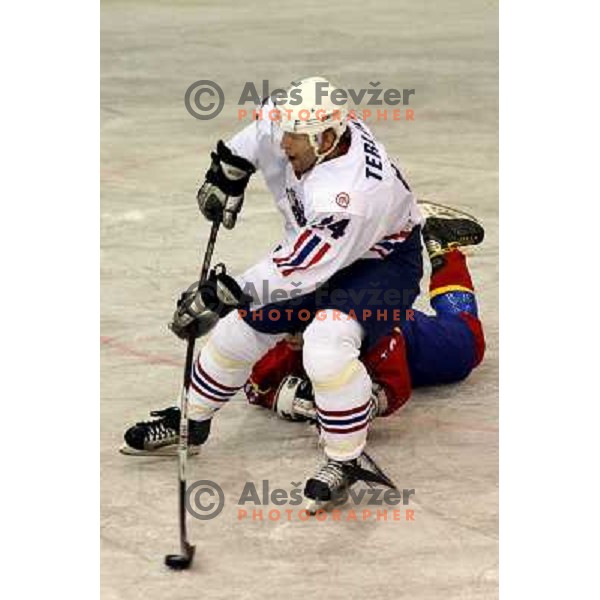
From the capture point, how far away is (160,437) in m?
7.74

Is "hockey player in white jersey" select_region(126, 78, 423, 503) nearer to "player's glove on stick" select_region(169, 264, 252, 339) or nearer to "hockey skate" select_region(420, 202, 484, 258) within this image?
"player's glove on stick" select_region(169, 264, 252, 339)

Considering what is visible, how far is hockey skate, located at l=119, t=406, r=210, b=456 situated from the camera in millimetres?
7727

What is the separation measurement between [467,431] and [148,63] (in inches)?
227

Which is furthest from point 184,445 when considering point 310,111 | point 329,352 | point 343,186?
point 310,111

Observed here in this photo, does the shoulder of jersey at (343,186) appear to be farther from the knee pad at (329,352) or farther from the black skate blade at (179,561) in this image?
the black skate blade at (179,561)

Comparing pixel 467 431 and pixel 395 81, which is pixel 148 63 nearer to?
pixel 395 81

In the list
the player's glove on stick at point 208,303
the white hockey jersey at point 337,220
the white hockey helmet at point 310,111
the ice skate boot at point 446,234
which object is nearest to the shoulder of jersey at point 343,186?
the white hockey jersey at point 337,220

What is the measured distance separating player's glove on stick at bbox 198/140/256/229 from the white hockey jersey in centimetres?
28

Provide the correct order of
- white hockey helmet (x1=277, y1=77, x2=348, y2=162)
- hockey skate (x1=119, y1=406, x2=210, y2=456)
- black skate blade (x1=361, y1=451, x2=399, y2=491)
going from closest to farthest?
1. white hockey helmet (x1=277, y1=77, x2=348, y2=162)
2. black skate blade (x1=361, y1=451, x2=399, y2=491)
3. hockey skate (x1=119, y1=406, x2=210, y2=456)

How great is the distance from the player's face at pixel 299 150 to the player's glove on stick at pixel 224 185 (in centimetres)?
44

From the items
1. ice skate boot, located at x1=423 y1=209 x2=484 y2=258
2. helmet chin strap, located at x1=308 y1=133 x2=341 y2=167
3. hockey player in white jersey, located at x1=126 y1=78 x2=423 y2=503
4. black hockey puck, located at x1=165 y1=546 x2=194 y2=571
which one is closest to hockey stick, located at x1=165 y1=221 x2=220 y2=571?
black hockey puck, located at x1=165 y1=546 x2=194 y2=571

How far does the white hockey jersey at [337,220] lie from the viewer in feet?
23.5

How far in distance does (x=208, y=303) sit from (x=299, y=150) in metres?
0.61

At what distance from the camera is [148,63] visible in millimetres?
13156
